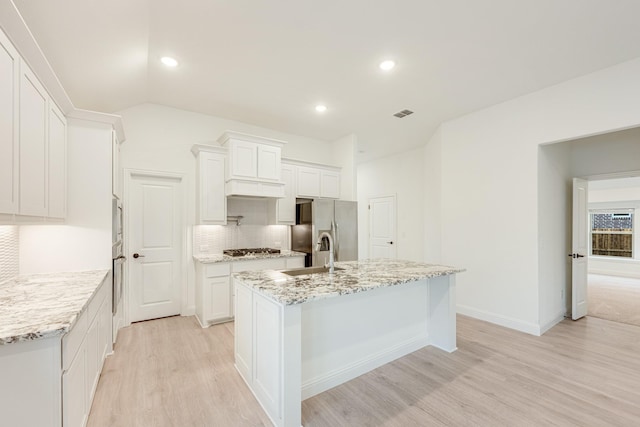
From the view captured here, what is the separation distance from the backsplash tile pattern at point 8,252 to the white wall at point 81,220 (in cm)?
8

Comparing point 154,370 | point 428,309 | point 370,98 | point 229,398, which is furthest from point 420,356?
point 370,98

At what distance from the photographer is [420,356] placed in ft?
9.45

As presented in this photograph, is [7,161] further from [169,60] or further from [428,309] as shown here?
[428,309]

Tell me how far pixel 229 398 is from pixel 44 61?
269 cm

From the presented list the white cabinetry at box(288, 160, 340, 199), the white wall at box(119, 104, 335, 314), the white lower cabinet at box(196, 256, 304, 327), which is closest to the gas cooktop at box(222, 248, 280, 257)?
the white lower cabinet at box(196, 256, 304, 327)

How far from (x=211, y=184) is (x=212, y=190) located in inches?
3.5

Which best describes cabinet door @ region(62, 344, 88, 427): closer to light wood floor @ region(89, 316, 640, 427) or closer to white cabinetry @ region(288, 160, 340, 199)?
light wood floor @ region(89, 316, 640, 427)

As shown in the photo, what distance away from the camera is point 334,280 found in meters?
2.33

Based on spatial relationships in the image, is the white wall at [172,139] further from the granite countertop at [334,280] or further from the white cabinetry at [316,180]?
the granite countertop at [334,280]

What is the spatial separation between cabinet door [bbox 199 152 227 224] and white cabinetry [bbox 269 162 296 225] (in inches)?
31.8

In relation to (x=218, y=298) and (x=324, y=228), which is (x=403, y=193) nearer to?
(x=324, y=228)

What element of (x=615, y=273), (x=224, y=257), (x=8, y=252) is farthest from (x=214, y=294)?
(x=615, y=273)

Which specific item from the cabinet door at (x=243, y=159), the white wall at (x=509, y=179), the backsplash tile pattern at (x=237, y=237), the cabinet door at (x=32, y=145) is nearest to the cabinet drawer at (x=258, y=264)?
the backsplash tile pattern at (x=237, y=237)

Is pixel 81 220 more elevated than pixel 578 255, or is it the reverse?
pixel 81 220
